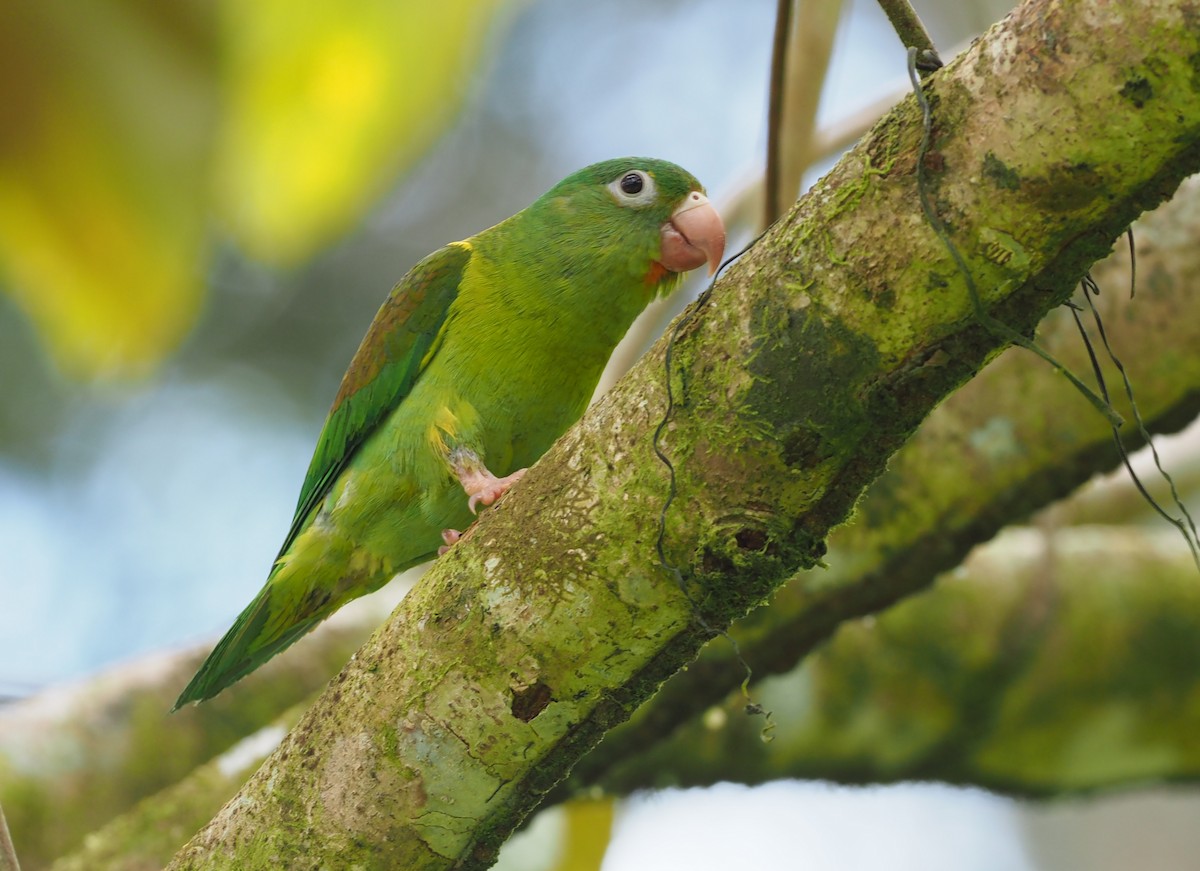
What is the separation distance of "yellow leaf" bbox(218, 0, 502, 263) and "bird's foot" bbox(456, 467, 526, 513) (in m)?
1.58

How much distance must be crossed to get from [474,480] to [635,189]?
111 cm

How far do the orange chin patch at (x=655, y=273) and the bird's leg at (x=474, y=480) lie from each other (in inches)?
31.0

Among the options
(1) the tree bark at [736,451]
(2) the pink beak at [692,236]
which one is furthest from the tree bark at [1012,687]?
(1) the tree bark at [736,451]

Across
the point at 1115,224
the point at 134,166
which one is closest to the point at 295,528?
the point at 134,166

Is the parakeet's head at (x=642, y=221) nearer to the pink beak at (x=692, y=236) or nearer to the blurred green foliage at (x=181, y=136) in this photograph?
the pink beak at (x=692, y=236)

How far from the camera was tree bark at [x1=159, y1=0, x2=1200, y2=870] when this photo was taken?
154cm

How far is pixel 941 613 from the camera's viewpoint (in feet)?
14.7

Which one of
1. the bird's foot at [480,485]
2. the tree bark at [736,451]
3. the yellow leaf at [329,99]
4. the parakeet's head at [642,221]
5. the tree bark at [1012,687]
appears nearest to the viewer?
the tree bark at [736,451]

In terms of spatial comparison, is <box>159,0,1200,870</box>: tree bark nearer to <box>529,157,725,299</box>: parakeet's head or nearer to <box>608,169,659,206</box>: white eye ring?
<box>529,157,725,299</box>: parakeet's head

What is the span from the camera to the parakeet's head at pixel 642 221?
3607 mm

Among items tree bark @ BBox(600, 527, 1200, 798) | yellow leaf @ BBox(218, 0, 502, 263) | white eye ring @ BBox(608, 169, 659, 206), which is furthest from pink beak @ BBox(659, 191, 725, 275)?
tree bark @ BBox(600, 527, 1200, 798)

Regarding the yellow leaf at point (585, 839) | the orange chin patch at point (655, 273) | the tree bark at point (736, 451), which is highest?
the orange chin patch at point (655, 273)

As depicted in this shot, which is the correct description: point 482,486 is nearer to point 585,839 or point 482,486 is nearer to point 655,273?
point 655,273

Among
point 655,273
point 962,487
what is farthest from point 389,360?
point 962,487
